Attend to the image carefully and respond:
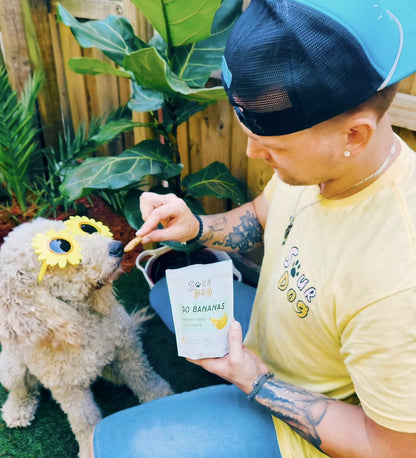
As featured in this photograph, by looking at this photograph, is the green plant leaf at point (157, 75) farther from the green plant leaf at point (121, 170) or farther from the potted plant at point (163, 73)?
the green plant leaf at point (121, 170)

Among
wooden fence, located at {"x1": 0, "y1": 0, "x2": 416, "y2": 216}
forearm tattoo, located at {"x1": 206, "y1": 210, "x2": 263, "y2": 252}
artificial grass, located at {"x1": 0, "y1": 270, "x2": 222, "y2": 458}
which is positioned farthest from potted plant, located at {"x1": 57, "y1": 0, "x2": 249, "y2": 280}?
artificial grass, located at {"x1": 0, "y1": 270, "x2": 222, "y2": 458}

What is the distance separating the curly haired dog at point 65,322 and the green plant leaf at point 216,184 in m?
0.66

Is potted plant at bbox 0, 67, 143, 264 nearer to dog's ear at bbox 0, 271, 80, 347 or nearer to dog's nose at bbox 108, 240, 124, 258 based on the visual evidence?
dog's nose at bbox 108, 240, 124, 258

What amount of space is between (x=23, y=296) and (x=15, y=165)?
6.80ft

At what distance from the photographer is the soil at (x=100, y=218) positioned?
3.17m

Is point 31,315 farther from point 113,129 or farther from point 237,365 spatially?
point 113,129

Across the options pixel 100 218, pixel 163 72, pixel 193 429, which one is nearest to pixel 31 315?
pixel 193 429

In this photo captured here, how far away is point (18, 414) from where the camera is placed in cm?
192

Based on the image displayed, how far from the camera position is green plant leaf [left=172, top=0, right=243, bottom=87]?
1.81 metres

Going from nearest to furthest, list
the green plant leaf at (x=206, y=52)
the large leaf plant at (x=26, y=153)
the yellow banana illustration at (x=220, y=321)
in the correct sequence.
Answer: the yellow banana illustration at (x=220, y=321) < the green plant leaf at (x=206, y=52) < the large leaf plant at (x=26, y=153)

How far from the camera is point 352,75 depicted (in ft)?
2.50

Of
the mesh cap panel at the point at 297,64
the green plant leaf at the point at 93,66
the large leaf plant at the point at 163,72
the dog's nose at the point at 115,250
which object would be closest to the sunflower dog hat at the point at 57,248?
the dog's nose at the point at 115,250

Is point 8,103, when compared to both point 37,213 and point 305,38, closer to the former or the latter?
point 37,213

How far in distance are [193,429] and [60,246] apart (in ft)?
2.55
